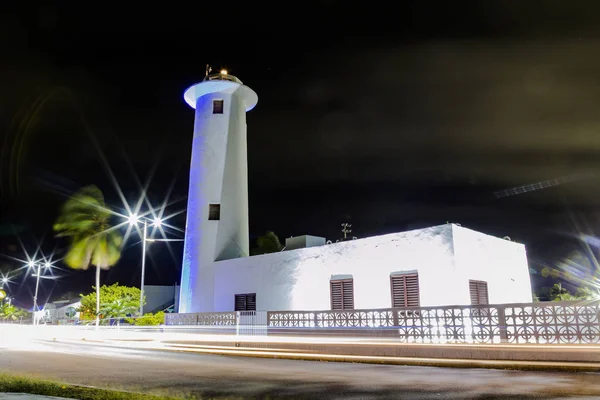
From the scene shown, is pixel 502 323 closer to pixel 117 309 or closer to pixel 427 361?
pixel 427 361

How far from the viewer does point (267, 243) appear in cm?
4512

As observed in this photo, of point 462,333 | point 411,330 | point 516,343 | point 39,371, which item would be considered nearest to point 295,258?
point 411,330

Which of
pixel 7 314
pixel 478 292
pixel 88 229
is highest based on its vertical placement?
pixel 88 229

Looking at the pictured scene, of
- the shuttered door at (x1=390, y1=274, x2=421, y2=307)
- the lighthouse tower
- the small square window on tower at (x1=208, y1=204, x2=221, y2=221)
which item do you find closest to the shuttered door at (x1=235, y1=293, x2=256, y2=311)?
the lighthouse tower

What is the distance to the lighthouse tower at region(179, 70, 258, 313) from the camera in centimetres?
2452

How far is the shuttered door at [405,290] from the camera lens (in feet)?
52.6

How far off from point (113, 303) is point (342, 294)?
24479 millimetres

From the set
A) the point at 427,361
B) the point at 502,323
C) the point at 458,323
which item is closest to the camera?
the point at 427,361

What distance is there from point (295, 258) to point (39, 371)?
10.5 m

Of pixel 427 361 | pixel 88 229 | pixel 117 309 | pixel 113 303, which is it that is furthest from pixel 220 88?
pixel 88 229

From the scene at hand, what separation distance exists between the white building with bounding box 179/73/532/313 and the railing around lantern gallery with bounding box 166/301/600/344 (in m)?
0.88

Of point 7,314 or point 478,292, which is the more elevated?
point 7,314

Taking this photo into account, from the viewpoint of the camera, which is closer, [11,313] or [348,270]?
[348,270]

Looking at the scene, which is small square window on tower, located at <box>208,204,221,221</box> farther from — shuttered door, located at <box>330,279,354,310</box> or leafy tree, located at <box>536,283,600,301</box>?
leafy tree, located at <box>536,283,600,301</box>
